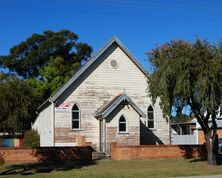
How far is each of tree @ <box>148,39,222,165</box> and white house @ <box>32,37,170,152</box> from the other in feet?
34.3

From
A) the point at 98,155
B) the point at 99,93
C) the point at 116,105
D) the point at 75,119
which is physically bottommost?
the point at 98,155

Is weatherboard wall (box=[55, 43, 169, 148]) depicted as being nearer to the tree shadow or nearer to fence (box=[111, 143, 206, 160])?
fence (box=[111, 143, 206, 160])

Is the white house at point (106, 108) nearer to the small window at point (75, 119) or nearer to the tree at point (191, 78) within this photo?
the small window at point (75, 119)

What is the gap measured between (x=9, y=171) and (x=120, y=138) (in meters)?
14.4

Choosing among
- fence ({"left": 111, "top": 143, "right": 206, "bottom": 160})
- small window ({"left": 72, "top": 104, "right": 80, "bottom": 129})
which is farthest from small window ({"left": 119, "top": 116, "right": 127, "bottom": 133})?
fence ({"left": 111, "top": 143, "right": 206, "bottom": 160})

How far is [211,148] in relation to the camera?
2816 cm

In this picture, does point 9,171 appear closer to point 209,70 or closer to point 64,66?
point 209,70

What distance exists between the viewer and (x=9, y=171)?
1009 inches

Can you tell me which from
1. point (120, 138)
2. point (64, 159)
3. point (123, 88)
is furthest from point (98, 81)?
point (64, 159)

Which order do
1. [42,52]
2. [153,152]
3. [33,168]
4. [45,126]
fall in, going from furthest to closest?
1. [42,52]
2. [45,126]
3. [153,152]
4. [33,168]

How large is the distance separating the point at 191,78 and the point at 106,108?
13.1 meters

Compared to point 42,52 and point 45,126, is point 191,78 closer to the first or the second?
point 45,126

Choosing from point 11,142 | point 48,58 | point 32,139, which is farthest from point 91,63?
point 48,58

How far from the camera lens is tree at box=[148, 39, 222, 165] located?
85.6ft
